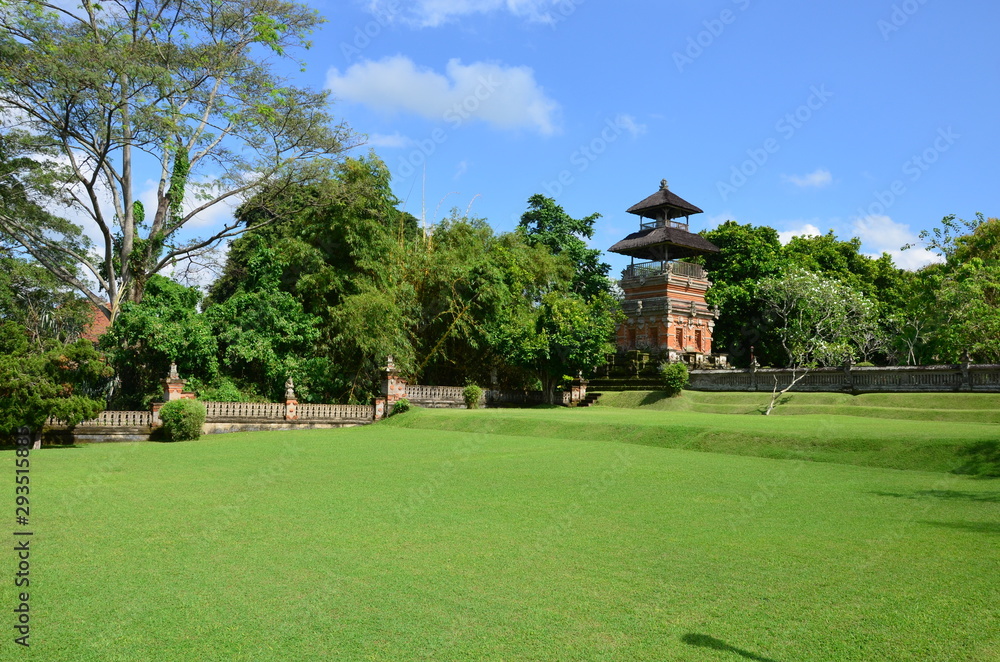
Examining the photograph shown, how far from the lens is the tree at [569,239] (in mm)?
40562

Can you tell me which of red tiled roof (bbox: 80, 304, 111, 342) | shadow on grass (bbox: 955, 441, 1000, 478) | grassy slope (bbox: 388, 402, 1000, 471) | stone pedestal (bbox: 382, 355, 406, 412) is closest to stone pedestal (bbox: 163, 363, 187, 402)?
red tiled roof (bbox: 80, 304, 111, 342)

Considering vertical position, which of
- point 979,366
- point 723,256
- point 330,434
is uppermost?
point 723,256

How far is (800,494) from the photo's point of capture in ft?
29.9

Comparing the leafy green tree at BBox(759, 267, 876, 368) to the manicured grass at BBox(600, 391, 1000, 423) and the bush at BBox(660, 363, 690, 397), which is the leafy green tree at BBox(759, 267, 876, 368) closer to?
the manicured grass at BBox(600, 391, 1000, 423)

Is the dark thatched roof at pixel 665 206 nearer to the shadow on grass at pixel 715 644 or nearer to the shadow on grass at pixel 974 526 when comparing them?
the shadow on grass at pixel 974 526

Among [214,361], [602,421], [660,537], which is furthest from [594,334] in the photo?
[660,537]

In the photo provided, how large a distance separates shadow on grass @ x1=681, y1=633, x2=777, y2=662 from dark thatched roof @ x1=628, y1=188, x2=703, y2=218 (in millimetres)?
37375

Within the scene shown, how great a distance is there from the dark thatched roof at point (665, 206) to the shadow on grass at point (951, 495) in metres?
31.8

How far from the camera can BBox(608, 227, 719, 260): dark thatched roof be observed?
39.0m

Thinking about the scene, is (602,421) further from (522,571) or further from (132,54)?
(132,54)

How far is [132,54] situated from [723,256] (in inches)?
1299

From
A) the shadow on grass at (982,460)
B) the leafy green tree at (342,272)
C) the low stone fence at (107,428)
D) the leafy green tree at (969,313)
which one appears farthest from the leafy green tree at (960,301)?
the low stone fence at (107,428)

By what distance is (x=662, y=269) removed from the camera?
128 ft

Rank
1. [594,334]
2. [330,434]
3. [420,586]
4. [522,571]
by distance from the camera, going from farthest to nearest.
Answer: [594,334]
[330,434]
[522,571]
[420,586]
